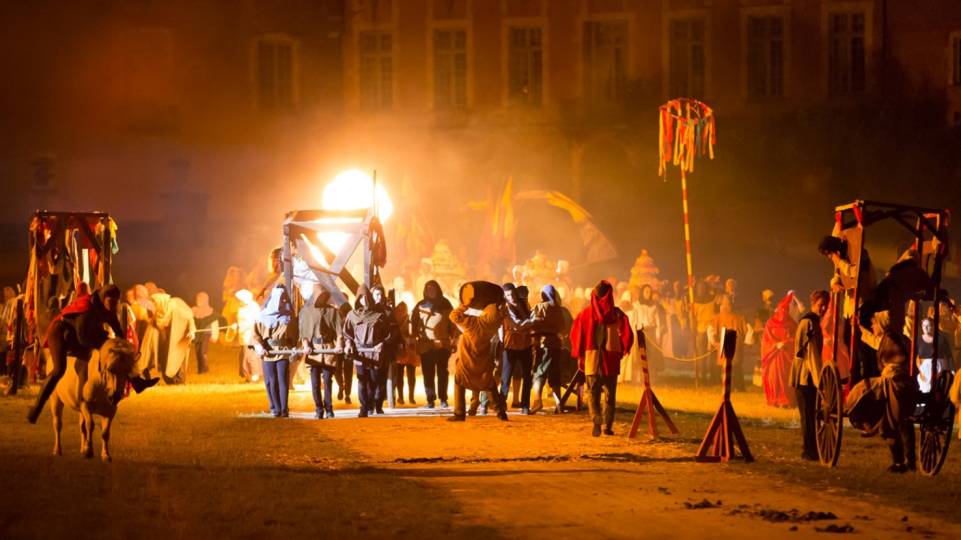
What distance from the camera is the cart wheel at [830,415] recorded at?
15.9 metres

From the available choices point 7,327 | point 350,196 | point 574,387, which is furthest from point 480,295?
point 350,196

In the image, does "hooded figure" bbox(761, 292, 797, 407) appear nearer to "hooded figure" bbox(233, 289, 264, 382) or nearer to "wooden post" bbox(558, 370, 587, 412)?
"wooden post" bbox(558, 370, 587, 412)

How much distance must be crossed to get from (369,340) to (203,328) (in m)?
10.3

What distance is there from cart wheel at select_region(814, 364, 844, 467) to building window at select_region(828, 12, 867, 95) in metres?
35.4

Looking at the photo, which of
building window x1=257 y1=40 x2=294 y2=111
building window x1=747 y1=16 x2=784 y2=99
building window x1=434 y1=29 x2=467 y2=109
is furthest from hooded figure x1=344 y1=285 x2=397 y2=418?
building window x1=257 y1=40 x2=294 y2=111

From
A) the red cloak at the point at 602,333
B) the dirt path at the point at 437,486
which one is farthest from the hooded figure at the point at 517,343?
the red cloak at the point at 602,333

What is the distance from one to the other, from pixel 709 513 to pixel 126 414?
11513 millimetres

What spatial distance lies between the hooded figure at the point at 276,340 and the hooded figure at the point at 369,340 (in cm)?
90

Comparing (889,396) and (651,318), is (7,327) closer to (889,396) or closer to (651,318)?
(651,318)

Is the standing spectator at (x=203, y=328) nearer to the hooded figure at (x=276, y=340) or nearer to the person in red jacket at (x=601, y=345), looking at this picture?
the hooded figure at (x=276, y=340)

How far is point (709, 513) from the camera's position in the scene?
43.1 ft

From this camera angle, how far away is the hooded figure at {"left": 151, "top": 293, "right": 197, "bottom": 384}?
29.1 meters

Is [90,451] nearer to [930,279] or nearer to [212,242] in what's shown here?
[930,279]

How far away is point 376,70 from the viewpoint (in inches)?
2151
